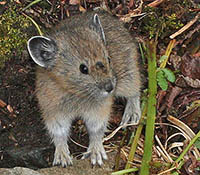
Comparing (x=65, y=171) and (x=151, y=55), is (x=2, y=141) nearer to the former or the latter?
(x=65, y=171)

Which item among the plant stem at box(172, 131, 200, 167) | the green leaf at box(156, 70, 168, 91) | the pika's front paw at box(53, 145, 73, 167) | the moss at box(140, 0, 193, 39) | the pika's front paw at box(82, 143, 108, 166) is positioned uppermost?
the moss at box(140, 0, 193, 39)

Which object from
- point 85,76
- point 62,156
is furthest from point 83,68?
point 62,156

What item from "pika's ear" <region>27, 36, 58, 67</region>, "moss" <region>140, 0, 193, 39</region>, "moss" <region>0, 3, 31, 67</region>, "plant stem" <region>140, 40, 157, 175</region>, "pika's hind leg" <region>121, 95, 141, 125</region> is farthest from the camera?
"moss" <region>140, 0, 193, 39</region>

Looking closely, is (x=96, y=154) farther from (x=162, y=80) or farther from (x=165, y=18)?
(x=165, y=18)

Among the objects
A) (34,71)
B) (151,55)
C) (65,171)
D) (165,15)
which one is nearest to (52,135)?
(65,171)

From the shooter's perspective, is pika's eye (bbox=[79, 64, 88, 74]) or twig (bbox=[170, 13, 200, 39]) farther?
twig (bbox=[170, 13, 200, 39])

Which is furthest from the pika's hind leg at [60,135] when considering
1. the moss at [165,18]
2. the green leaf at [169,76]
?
the moss at [165,18]

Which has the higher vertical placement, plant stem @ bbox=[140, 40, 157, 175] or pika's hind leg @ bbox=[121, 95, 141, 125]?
plant stem @ bbox=[140, 40, 157, 175]

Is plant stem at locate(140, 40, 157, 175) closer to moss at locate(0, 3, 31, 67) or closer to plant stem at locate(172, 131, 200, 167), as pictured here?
plant stem at locate(172, 131, 200, 167)

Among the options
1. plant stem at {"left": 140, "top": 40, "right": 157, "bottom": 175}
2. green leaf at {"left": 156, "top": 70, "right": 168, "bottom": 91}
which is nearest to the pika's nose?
plant stem at {"left": 140, "top": 40, "right": 157, "bottom": 175}
